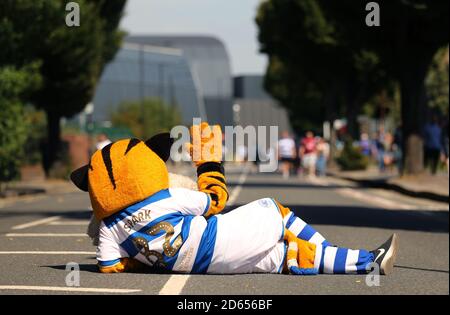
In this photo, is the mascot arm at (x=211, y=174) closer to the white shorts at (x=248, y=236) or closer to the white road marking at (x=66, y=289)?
the white shorts at (x=248, y=236)

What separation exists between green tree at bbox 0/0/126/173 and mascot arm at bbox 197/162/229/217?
17553mm

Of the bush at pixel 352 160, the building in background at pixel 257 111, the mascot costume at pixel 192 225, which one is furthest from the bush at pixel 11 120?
the building in background at pixel 257 111

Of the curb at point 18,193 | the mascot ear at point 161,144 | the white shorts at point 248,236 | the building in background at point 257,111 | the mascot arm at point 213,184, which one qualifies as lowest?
the building in background at point 257,111

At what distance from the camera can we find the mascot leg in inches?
289

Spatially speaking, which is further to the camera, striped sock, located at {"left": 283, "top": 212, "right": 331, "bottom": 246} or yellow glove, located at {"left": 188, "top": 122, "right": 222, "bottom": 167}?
striped sock, located at {"left": 283, "top": 212, "right": 331, "bottom": 246}

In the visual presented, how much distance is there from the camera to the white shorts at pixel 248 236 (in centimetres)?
716

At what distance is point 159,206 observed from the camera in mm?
A: 7074

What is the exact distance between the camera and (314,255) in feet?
24.3

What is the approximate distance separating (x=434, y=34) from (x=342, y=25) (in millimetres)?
4802

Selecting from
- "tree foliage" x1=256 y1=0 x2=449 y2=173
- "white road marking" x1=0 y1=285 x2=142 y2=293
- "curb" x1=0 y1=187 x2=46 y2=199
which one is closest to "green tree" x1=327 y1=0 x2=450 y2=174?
"tree foliage" x1=256 y1=0 x2=449 y2=173

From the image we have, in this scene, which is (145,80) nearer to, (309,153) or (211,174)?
(309,153)

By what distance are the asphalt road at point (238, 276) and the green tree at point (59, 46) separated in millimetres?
7378

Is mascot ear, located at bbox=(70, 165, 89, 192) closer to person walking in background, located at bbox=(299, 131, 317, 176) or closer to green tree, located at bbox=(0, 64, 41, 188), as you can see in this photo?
green tree, located at bbox=(0, 64, 41, 188)
